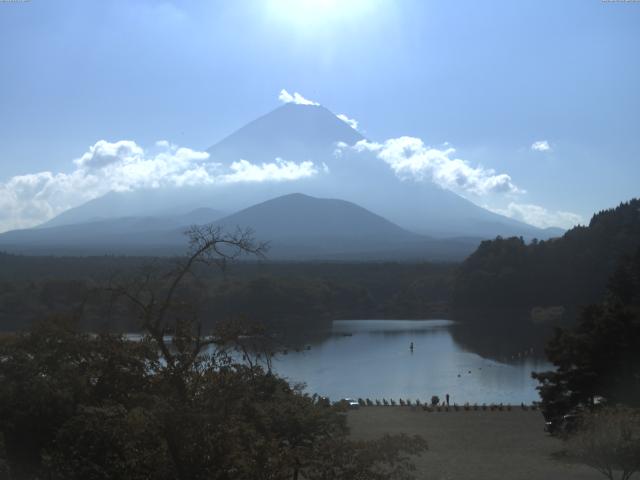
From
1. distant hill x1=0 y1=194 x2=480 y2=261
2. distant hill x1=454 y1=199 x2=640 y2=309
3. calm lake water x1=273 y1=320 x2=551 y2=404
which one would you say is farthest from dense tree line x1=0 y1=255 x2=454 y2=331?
distant hill x1=0 y1=194 x2=480 y2=261

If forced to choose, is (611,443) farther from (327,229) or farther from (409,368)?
(327,229)

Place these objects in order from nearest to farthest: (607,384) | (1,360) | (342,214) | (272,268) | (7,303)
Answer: (1,360) < (607,384) < (7,303) < (272,268) < (342,214)

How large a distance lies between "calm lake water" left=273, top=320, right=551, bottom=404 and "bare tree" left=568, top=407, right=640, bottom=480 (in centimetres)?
752

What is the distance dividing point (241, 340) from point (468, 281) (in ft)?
108

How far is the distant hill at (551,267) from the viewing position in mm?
32906

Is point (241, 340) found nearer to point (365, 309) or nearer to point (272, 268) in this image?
point (365, 309)

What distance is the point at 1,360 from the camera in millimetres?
5762

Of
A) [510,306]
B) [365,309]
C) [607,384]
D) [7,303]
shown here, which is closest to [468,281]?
[510,306]

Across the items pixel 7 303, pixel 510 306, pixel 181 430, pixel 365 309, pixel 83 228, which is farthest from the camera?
pixel 83 228

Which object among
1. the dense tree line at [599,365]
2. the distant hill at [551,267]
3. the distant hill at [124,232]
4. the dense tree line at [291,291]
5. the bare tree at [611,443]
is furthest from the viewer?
the distant hill at [124,232]

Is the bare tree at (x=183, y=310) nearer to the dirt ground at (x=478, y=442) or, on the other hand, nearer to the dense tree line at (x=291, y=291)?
the dirt ground at (x=478, y=442)

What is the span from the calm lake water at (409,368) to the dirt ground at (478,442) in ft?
7.74

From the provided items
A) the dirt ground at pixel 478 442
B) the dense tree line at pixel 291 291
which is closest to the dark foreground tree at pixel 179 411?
the dirt ground at pixel 478 442

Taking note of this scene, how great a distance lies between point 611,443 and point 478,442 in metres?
4.57
